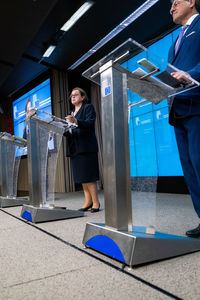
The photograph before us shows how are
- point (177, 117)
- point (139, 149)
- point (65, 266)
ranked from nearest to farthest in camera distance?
point (65, 266) → point (139, 149) → point (177, 117)

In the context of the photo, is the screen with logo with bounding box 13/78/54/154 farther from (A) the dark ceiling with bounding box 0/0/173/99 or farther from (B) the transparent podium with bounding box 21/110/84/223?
(B) the transparent podium with bounding box 21/110/84/223

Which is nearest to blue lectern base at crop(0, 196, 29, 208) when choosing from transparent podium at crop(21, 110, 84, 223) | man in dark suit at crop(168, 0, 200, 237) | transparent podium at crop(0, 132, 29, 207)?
transparent podium at crop(0, 132, 29, 207)

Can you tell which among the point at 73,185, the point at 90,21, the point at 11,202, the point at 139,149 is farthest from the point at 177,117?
the point at 73,185

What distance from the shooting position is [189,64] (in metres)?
1.31

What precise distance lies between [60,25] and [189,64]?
322 cm

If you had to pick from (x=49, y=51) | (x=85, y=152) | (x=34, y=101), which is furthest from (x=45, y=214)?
(x=34, y=101)

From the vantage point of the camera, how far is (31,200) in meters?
2.22

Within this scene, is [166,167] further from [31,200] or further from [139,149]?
[139,149]

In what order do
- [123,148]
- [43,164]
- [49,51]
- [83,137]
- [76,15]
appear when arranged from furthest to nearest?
[49,51] → [76,15] → [83,137] → [43,164] → [123,148]

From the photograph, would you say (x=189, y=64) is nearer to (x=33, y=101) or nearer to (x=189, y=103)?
(x=189, y=103)

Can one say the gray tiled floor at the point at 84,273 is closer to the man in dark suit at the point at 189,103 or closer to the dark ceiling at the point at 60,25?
the man in dark suit at the point at 189,103

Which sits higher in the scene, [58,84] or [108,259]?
[58,84]

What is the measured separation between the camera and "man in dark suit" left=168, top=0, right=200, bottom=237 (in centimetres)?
130

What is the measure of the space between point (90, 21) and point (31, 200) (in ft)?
9.76
